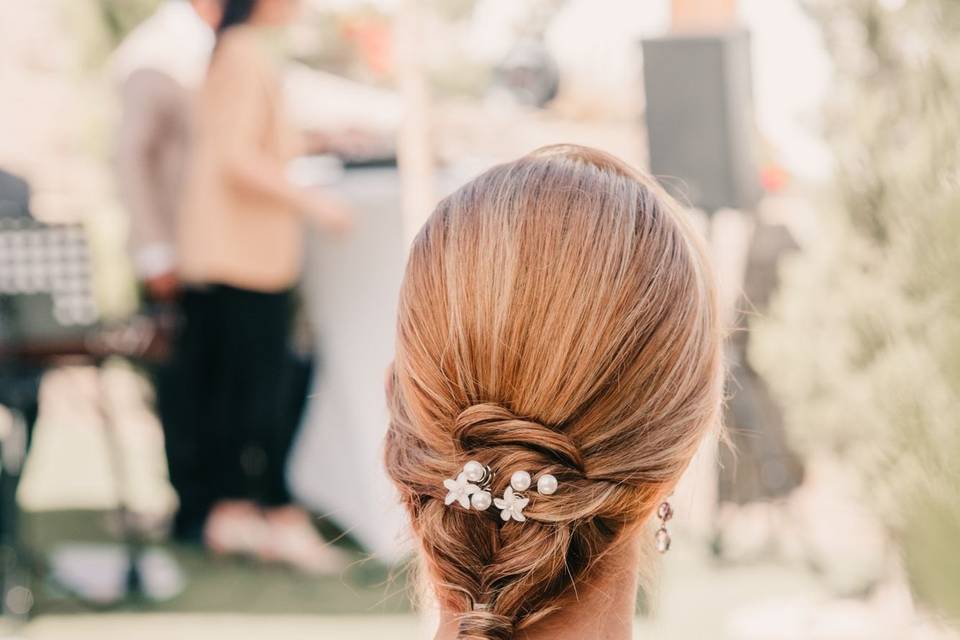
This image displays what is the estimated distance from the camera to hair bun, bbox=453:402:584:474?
3.57 ft

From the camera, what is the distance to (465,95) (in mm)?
13312

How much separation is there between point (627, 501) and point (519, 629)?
154mm

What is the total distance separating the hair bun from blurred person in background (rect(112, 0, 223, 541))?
2.95m

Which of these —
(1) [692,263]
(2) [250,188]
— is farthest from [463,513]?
(2) [250,188]

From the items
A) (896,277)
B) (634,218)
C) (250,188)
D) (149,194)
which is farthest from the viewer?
(149,194)

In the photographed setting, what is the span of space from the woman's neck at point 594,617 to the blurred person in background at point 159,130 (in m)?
2.97

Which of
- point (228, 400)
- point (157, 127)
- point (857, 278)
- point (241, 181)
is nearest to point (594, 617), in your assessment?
point (857, 278)

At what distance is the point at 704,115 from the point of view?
13.9 feet

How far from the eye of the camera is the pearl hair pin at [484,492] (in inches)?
43.6

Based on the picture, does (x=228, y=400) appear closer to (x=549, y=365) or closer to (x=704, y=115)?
(x=704, y=115)

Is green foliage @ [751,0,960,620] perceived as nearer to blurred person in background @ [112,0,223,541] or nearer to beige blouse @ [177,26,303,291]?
beige blouse @ [177,26,303,291]

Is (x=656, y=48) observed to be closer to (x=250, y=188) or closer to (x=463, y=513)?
(x=250, y=188)

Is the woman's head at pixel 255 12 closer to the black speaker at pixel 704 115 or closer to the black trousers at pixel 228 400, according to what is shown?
the black trousers at pixel 228 400

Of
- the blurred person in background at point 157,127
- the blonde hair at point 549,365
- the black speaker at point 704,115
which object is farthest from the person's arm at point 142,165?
the blonde hair at point 549,365
